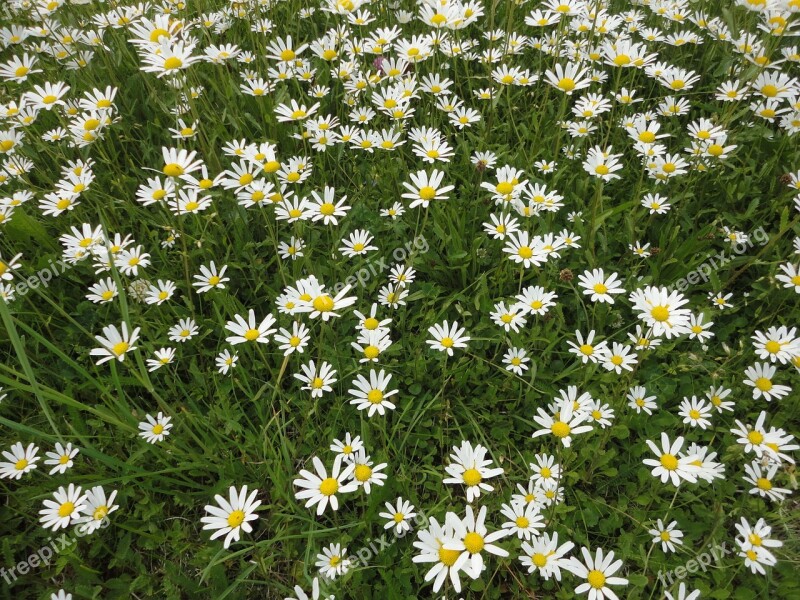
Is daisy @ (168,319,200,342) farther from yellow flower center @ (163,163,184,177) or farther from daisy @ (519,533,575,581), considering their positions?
daisy @ (519,533,575,581)

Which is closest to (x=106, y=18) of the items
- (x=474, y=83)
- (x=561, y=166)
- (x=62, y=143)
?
(x=62, y=143)

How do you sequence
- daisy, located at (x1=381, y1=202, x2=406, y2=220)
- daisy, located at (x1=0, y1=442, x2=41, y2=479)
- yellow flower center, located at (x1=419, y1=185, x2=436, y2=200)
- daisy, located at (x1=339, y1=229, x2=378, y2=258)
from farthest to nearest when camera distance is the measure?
1. daisy, located at (x1=381, y1=202, x2=406, y2=220)
2. daisy, located at (x1=339, y1=229, x2=378, y2=258)
3. yellow flower center, located at (x1=419, y1=185, x2=436, y2=200)
4. daisy, located at (x1=0, y1=442, x2=41, y2=479)

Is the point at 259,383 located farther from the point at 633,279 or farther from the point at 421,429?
the point at 633,279

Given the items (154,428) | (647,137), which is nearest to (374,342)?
(154,428)

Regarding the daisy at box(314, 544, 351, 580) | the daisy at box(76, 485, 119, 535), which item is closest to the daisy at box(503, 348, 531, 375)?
the daisy at box(314, 544, 351, 580)

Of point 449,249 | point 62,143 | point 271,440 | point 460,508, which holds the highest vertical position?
point 62,143

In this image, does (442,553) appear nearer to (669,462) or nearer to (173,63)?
(669,462)
